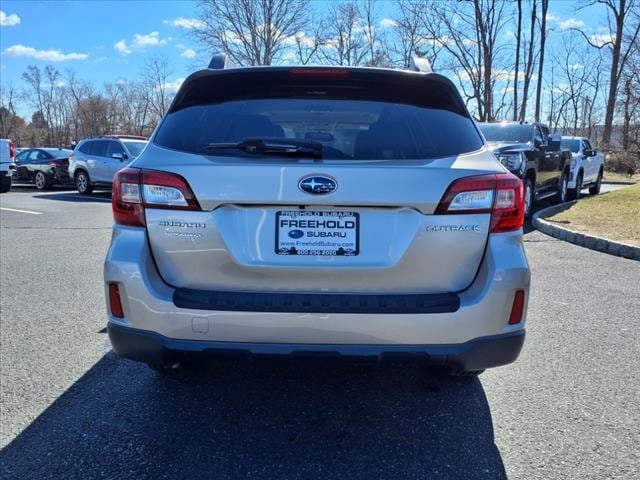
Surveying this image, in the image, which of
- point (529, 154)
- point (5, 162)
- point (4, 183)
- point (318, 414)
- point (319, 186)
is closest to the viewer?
point (319, 186)

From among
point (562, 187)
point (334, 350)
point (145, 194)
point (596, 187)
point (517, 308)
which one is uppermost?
point (145, 194)

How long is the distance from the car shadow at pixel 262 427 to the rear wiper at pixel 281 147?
0.92m

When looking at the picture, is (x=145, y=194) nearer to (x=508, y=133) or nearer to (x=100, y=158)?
(x=508, y=133)

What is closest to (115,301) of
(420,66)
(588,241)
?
(420,66)

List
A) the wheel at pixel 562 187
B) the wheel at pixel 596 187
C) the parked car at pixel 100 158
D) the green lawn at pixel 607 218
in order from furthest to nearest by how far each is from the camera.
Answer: the wheel at pixel 596 187
the parked car at pixel 100 158
the wheel at pixel 562 187
the green lawn at pixel 607 218

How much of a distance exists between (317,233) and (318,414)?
3.72ft

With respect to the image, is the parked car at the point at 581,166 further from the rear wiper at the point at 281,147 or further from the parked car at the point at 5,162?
the parked car at the point at 5,162

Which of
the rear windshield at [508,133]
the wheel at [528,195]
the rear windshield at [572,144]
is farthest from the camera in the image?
the rear windshield at [572,144]

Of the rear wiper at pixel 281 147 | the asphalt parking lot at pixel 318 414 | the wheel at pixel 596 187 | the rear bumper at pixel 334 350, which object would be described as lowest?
the wheel at pixel 596 187

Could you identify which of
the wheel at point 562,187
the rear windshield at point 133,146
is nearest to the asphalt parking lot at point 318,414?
the wheel at point 562,187

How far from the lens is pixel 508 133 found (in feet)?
34.6

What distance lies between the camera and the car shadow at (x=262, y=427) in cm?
239

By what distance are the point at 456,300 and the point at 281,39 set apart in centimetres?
4039

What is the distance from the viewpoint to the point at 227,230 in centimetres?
228
